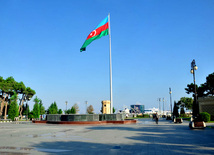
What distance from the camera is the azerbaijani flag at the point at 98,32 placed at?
28766mm

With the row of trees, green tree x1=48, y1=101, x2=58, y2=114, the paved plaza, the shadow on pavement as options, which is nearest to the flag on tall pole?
the paved plaza

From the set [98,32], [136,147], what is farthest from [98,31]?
[136,147]

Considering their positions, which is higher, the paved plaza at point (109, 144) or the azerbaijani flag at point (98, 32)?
the azerbaijani flag at point (98, 32)

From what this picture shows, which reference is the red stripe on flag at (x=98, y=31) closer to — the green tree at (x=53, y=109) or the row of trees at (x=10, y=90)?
the row of trees at (x=10, y=90)

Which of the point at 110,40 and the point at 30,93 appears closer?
the point at 110,40

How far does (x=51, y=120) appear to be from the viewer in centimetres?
3177

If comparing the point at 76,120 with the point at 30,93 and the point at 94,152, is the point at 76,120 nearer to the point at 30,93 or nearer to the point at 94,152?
the point at 94,152

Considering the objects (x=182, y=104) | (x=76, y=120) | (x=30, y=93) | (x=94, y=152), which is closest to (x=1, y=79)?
(x=30, y=93)

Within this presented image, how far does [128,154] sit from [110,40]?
24.3m

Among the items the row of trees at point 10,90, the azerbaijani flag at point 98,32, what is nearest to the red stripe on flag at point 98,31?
the azerbaijani flag at point 98,32

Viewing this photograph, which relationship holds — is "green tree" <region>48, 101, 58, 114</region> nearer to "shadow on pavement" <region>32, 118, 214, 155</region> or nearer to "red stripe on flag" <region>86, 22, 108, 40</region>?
"red stripe on flag" <region>86, 22, 108, 40</region>

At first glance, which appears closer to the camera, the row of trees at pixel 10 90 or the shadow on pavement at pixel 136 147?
the shadow on pavement at pixel 136 147

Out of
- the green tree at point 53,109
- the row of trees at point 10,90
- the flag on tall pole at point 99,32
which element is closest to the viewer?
the flag on tall pole at point 99,32

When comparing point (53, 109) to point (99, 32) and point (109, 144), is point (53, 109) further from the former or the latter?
point (109, 144)
